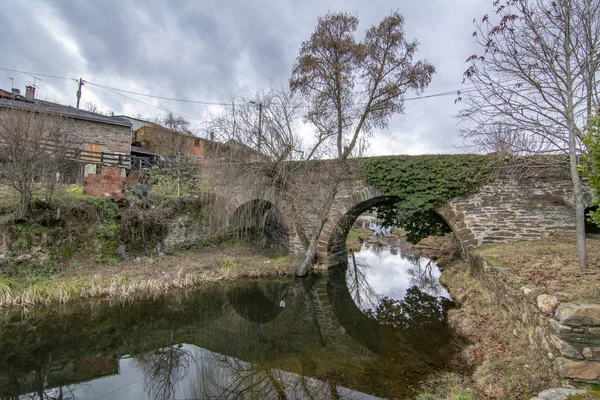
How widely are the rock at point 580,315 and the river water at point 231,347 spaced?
179cm

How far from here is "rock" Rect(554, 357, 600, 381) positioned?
9.65 feet

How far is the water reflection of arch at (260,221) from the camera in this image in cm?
1066

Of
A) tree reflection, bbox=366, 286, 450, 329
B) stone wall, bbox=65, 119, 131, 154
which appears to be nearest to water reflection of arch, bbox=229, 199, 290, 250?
tree reflection, bbox=366, 286, 450, 329

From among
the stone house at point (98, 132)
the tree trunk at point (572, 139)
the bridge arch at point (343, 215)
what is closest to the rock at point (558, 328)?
the tree trunk at point (572, 139)

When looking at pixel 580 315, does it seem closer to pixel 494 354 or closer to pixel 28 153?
pixel 494 354

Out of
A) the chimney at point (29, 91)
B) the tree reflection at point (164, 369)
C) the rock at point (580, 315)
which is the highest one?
the chimney at point (29, 91)

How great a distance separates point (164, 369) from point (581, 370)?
193 inches

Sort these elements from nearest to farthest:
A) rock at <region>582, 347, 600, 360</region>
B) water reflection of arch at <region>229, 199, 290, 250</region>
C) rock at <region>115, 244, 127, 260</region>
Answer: rock at <region>582, 347, 600, 360</region>
rock at <region>115, 244, 127, 260</region>
water reflection of arch at <region>229, 199, 290, 250</region>

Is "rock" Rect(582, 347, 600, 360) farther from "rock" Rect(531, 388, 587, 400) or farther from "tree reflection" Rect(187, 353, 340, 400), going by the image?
"tree reflection" Rect(187, 353, 340, 400)

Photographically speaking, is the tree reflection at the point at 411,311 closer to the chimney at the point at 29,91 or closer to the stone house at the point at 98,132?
the stone house at the point at 98,132

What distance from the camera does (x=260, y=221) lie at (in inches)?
451

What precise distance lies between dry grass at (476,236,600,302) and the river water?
161 centimetres

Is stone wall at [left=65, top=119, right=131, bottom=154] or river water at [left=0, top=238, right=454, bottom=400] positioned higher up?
stone wall at [left=65, top=119, right=131, bottom=154]

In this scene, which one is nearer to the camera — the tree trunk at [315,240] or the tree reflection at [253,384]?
the tree reflection at [253,384]
